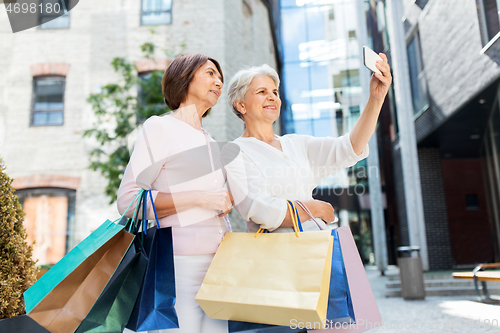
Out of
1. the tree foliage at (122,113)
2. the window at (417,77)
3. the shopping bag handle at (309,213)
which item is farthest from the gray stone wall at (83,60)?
the shopping bag handle at (309,213)

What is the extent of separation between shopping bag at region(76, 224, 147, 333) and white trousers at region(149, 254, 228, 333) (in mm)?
178

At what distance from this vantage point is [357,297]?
137 cm

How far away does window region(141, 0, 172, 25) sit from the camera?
9.27 meters

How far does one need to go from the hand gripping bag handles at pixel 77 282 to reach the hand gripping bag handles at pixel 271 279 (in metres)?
0.35

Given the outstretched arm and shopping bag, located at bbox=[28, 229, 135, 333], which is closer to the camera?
shopping bag, located at bbox=[28, 229, 135, 333]

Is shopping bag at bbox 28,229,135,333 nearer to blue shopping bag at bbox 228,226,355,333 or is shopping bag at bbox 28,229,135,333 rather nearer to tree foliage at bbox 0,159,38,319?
blue shopping bag at bbox 228,226,355,333

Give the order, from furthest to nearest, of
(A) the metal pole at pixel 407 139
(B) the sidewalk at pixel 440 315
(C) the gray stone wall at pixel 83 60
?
(A) the metal pole at pixel 407 139 < (C) the gray stone wall at pixel 83 60 < (B) the sidewalk at pixel 440 315

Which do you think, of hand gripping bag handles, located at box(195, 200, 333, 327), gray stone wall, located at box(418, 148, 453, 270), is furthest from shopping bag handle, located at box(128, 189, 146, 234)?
gray stone wall, located at box(418, 148, 453, 270)

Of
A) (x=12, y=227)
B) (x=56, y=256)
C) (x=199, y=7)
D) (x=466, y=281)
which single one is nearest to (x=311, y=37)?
(x=199, y=7)

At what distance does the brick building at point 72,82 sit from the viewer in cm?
874

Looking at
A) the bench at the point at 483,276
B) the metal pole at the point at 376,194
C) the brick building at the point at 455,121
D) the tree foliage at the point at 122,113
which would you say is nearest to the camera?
the bench at the point at 483,276

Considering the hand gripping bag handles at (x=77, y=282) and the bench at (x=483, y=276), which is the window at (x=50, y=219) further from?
the hand gripping bag handles at (x=77, y=282)

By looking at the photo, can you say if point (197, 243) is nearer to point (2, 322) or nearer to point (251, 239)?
point (251, 239)

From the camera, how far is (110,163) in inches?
282
